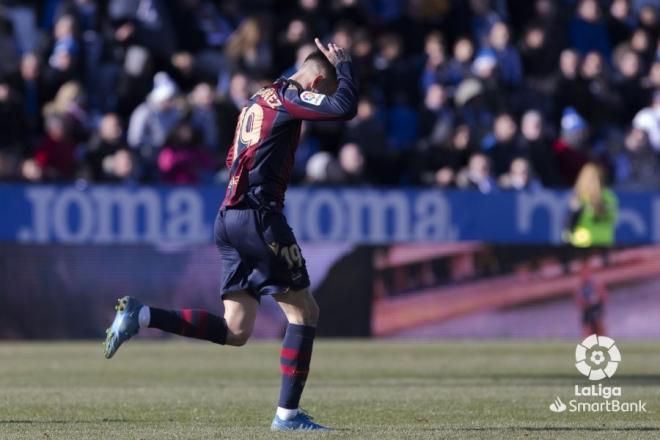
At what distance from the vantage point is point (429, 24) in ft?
75.4

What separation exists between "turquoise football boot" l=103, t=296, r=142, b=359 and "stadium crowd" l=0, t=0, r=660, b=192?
9.48 metres

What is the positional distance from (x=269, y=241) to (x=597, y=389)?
3.66m

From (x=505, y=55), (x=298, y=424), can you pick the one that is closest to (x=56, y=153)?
(x=505, y=55)

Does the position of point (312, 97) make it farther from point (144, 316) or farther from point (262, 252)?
point (144, 316)

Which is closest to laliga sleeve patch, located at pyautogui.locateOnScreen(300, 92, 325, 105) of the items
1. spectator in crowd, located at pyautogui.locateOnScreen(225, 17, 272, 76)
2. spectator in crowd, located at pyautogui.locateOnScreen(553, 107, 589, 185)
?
spectator in crowd, located at pyautogui.locateOnScreen(225, 17, 272, 76)

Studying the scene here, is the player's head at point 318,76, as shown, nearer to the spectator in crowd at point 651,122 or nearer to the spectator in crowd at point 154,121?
the spectator in crowd at point 154,121

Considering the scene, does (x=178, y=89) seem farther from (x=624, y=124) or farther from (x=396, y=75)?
(x=624, y=124)

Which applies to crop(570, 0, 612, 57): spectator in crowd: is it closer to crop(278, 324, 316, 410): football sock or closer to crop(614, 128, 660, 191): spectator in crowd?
crop(614, 128, 660, 191): spectator in crowd

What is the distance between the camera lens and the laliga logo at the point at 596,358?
12898 millimetres

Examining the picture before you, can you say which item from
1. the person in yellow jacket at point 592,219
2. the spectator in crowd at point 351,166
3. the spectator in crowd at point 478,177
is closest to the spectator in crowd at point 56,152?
the spectator in crowd at point 351,166

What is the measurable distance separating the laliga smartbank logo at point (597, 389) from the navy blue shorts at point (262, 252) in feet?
7.23

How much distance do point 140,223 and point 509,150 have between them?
17.3 ft

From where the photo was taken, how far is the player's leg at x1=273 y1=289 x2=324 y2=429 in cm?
867

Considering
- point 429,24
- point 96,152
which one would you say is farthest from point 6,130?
point 429,24
